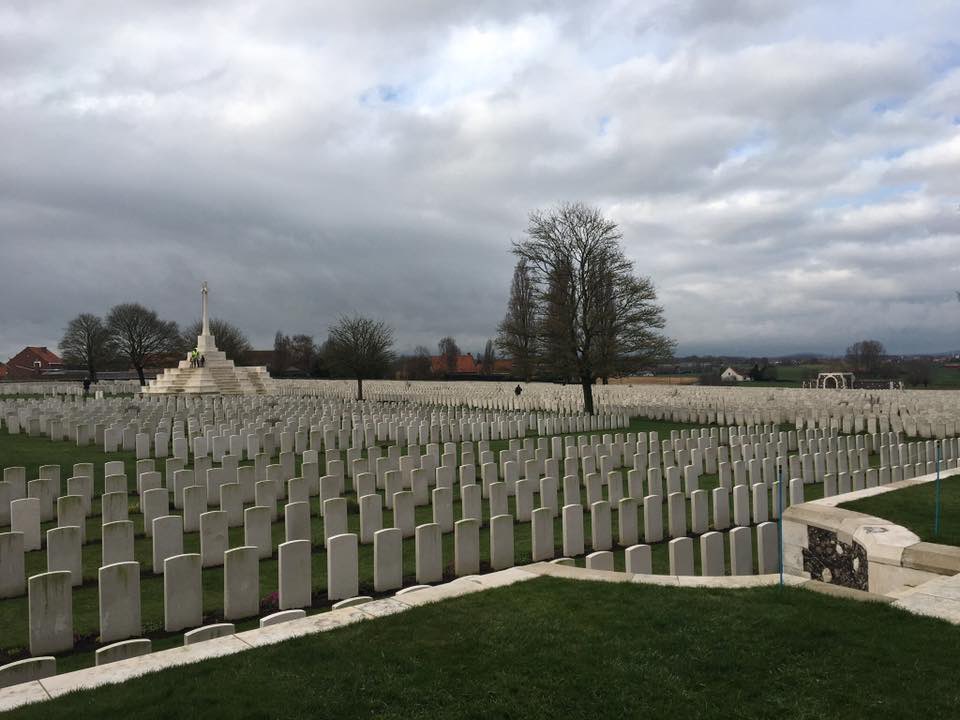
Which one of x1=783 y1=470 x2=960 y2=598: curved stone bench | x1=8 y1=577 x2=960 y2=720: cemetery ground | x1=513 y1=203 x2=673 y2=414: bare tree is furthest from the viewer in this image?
x1=513 y1=203 x2=673 y2=414: bare tree

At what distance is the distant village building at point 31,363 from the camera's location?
236 ft

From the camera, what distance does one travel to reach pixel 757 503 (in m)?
8.83

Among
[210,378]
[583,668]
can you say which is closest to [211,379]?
[210,378]

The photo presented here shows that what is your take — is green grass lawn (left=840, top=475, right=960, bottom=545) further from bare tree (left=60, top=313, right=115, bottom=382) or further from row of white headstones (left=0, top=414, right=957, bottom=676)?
bare tree (left=60, top=313, right=115, bottom=382)

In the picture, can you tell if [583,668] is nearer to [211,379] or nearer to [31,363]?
[211,379]

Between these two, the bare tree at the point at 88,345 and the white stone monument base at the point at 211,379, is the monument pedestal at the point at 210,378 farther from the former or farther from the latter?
the bare tree at the point at 88,345

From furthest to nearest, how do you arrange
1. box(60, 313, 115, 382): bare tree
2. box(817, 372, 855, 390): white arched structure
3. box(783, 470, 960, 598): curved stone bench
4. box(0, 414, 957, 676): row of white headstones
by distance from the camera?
box(60, 313, 115, 382): bare tree < box(817, 372, 855, 390): white arched structure < box(783, 470, 960, 598): curved stone bench < box(0, 414, 957, 676): row of white headstones

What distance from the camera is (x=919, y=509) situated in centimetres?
758

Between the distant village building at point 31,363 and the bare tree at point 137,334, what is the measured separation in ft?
66.4

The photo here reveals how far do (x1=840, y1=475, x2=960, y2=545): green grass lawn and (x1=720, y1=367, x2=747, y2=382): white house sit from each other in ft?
178

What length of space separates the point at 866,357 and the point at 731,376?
38.6 feet

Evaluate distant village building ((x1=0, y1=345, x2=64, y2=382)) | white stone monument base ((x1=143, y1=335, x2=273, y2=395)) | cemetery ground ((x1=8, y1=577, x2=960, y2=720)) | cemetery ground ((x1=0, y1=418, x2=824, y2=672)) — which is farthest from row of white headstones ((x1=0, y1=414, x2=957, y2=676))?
distant village building ((x1=0, y1=345, x2=64, y2=382))

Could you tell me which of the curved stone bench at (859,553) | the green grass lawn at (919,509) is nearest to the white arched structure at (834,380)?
the green grass lawn at (919,509)

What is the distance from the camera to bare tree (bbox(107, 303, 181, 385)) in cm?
5481
